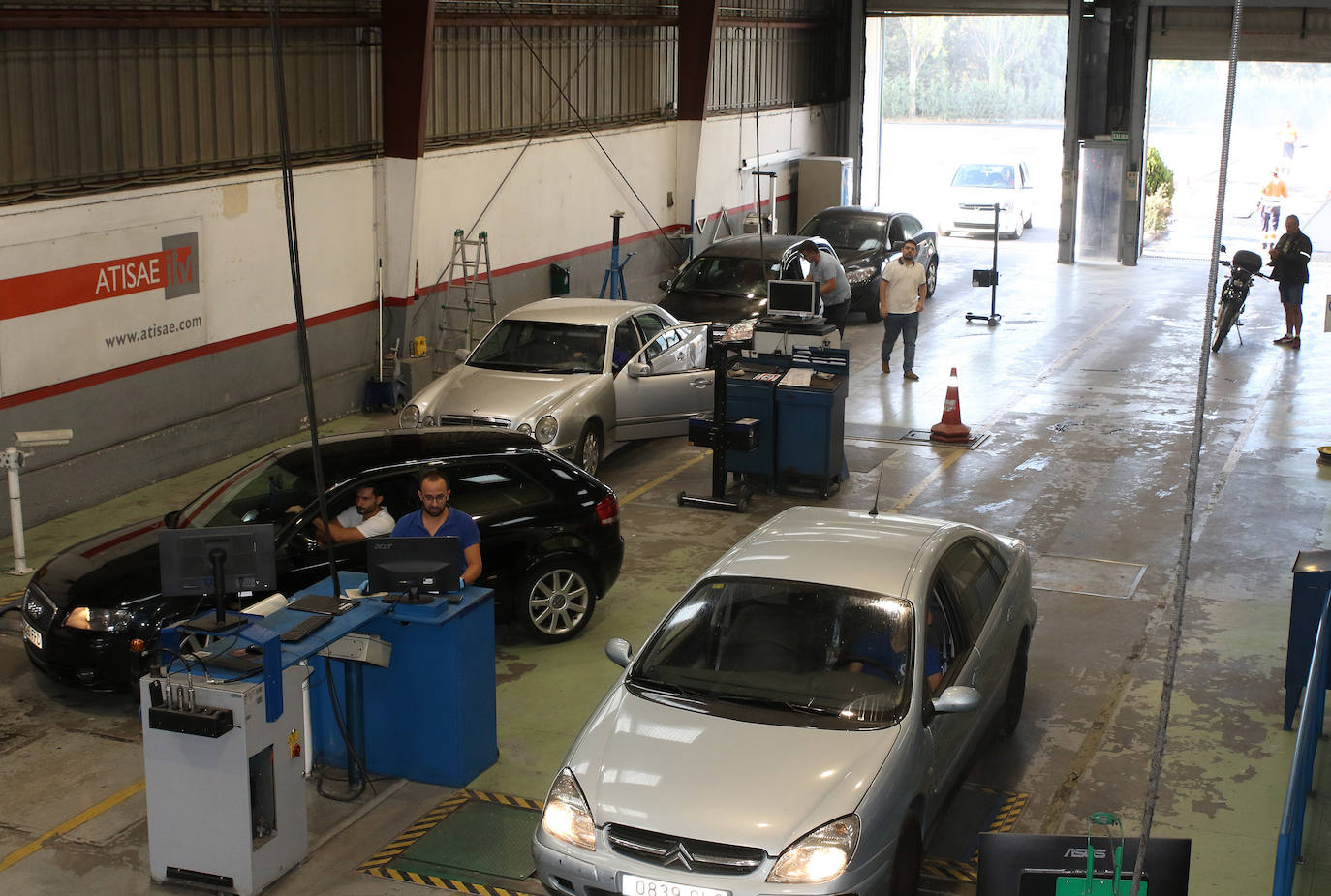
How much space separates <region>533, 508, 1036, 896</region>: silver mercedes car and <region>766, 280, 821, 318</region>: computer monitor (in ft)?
19.6

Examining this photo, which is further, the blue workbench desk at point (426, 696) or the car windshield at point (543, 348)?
the car windshield at point (543, 348)

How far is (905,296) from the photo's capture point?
58.7ft

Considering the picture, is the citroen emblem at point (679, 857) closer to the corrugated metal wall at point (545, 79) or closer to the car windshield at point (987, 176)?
the corrugated metal wall at point (545, 79)

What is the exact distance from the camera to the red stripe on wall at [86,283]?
12266 mm

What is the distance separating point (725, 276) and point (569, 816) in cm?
1423

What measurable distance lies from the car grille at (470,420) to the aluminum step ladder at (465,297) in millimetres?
4329

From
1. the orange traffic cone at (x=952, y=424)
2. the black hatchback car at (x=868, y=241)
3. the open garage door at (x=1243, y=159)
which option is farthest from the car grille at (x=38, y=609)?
the black hatchback car at (x=868, y=241)

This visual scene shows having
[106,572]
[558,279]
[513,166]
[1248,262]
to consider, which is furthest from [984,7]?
[106,572]

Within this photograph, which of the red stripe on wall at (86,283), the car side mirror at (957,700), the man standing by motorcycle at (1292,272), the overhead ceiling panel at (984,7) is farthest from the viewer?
the overhead ceiling panel at (984,7)

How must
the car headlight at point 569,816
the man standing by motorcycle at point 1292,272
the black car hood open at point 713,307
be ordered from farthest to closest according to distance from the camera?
the man standing by motorcycle at point 1292,272, the black car hood open at point 713,307, the car headlight at point 569,816

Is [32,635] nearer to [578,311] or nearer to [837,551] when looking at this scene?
[837,551]

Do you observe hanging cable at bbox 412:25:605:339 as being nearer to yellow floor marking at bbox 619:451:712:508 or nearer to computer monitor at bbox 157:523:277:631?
yellow floor marking at bbox 619:451:712:508

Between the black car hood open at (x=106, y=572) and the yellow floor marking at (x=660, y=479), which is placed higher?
the black car hood open at (x=106, y=572)

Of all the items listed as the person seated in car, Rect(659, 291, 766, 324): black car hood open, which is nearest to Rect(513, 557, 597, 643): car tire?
the person seated in car
